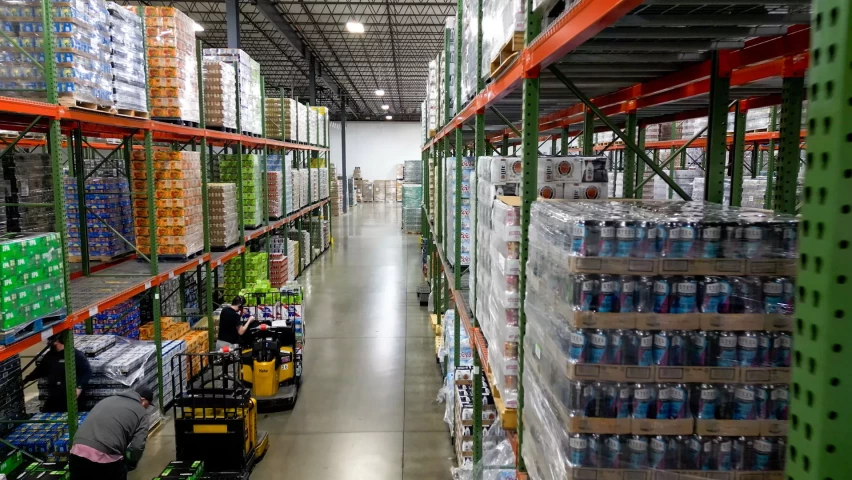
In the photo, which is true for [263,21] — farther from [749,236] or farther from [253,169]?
[749,236]

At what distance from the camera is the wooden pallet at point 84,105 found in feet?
18.9

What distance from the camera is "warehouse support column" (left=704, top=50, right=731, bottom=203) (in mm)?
3311

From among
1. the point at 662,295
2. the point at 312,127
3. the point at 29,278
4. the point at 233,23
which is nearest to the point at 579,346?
the point at 662,295

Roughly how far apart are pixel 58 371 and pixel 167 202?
293cm

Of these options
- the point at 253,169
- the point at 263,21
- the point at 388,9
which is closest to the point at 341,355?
the point at 253,169

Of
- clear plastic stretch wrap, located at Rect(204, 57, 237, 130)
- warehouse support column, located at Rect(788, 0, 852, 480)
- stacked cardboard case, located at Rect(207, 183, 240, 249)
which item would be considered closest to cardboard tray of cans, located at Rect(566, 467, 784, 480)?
warehouse support column, located at Rect(788, 0, 852, 480)

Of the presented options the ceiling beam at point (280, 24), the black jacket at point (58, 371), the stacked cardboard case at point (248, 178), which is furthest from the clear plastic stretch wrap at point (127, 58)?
the ceiling beam at point (280, 24)

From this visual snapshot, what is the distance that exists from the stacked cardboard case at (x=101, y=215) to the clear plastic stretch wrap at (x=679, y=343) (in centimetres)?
741

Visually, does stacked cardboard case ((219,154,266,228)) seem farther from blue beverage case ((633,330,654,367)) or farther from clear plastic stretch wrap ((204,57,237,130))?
blue beverage case ((633,330,654,367))

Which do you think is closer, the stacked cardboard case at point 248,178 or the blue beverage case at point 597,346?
the blue beverage case at point 597,346

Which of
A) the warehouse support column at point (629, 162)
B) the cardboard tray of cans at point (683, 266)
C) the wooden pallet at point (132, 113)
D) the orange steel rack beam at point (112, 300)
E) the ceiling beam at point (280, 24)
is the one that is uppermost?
the ceiling beam at point (280, 24)

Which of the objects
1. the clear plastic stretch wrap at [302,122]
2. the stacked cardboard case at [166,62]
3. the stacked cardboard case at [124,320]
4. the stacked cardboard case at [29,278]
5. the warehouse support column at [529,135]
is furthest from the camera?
the clear plastic stretch wrap at [302,122]

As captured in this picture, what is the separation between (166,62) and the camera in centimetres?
815

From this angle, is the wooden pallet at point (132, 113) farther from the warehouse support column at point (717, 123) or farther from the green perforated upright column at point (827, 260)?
the green perforated upright column at point (827, 260)
